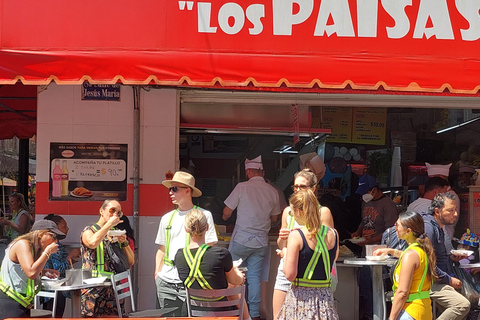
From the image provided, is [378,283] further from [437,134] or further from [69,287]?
[437,134]

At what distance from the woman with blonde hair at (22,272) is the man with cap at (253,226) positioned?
268 centimetres

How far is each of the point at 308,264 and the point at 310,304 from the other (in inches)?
12.2

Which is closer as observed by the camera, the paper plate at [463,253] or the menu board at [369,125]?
the paper plate at [463,253]

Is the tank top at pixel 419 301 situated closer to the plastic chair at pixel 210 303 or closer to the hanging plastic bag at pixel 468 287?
the plastic chair at pixel 210 303

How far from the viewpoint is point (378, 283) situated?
6195 mm

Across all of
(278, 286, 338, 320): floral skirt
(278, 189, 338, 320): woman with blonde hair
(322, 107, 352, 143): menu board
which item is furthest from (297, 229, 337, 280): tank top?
(322, 107, 352, 143): menu board

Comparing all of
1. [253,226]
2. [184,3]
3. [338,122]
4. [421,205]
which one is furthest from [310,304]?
[338,122]

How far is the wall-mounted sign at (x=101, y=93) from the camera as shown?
24.2ft

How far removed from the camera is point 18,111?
34.7ft

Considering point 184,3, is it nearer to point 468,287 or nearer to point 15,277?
point 15,277

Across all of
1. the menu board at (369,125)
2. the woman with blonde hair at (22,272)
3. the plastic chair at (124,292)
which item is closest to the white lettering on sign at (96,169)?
the plastic chair at (124,292)

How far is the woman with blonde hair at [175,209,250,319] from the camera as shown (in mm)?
4945

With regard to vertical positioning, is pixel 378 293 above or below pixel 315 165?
below

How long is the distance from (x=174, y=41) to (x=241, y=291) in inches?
93.4
